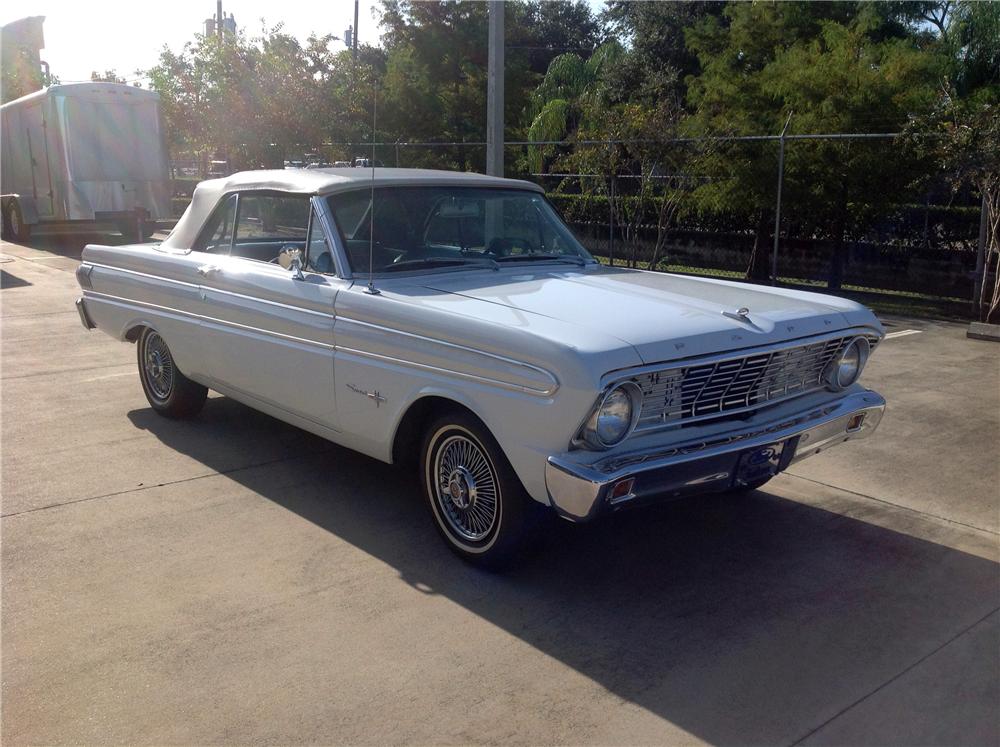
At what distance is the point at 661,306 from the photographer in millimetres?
4496

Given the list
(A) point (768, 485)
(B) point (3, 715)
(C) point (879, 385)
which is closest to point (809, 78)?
(C) point (879, 385)

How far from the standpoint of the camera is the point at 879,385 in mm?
8336

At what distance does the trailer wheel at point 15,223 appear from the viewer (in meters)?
20.9

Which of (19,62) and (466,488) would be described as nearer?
(466,488)

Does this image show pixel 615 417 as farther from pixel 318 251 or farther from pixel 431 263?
pixel 318 251

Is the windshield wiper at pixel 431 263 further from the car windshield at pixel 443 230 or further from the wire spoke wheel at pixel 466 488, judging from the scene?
the wire spoke wheel at pixel 466 488

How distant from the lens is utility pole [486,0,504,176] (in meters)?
10.5

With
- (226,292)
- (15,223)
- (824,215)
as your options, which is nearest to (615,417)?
(226,292)

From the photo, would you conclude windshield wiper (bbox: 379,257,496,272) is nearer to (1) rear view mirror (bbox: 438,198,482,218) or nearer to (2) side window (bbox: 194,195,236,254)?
(1) rear view mirror (bbox: 438,198,482,218)

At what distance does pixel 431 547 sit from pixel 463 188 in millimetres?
2097

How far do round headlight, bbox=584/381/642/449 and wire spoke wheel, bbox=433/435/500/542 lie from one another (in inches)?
22.0

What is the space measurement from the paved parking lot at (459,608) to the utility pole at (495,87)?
5452mm

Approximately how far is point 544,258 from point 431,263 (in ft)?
2.53

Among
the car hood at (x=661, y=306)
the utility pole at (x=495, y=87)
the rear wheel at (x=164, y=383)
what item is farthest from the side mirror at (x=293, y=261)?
the utility pole at (x=495, y=87)
